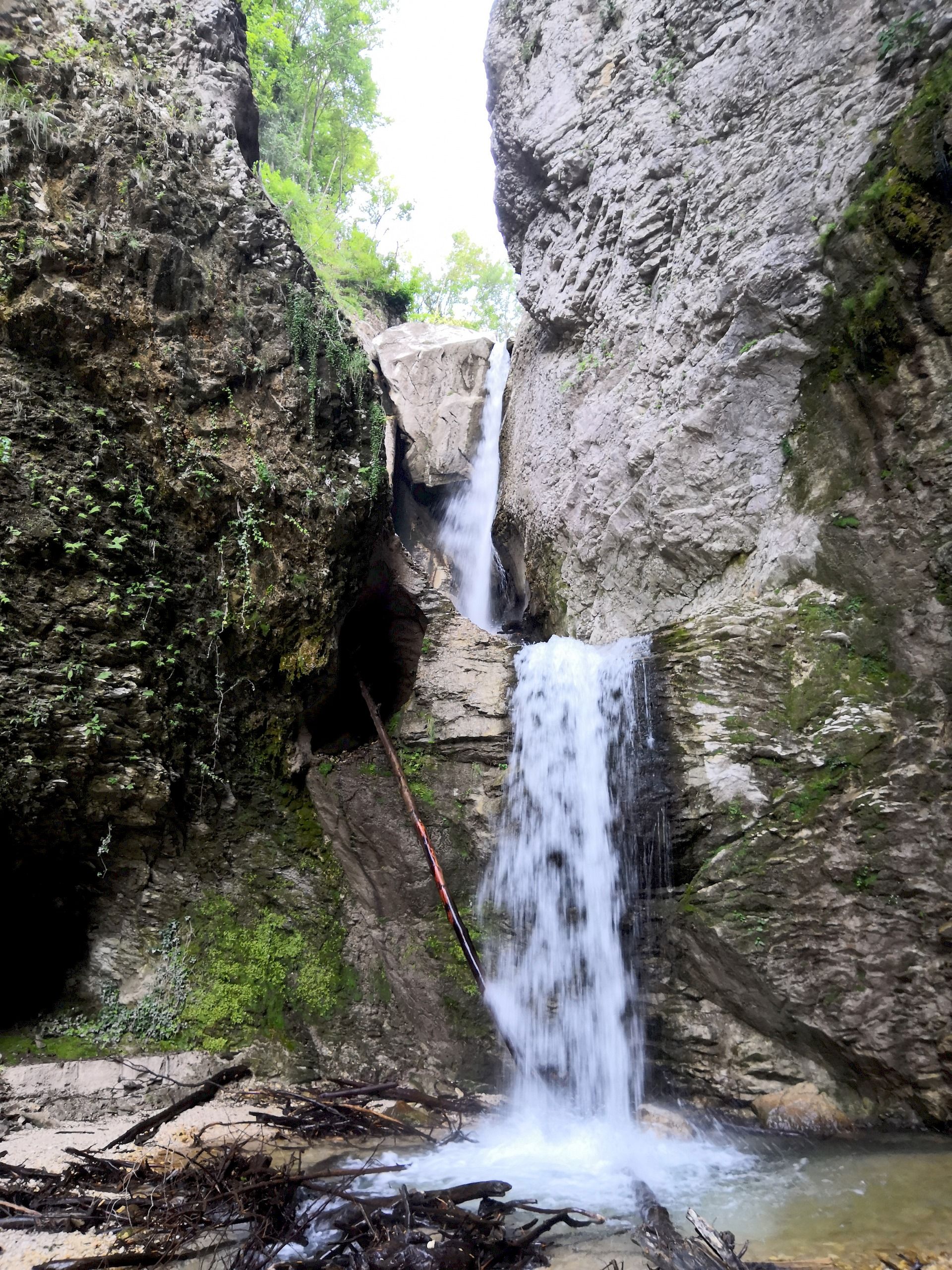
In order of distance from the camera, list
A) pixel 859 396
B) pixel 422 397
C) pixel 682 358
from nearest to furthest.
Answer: pixel 859 396, pixel 682 358, pixel 422 397

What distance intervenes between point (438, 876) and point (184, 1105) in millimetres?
2500

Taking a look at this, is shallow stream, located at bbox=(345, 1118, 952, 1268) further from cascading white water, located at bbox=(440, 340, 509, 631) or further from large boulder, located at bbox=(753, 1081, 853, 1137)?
cascading white water, located at bbox=(440, 340, 509, 631)

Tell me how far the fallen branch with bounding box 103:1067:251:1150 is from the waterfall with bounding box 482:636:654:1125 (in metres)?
2.10

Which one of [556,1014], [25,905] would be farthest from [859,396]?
[25,905]

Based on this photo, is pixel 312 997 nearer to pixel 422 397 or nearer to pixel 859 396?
pixel 859 396

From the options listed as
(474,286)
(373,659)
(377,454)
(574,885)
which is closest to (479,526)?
(373,659)

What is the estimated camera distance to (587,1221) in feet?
11.6

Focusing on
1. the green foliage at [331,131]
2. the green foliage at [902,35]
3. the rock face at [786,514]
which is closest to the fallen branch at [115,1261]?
the rock face at [786,514]

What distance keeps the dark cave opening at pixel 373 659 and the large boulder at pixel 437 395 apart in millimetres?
8020

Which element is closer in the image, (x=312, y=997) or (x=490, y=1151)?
(x=490, y=1151)

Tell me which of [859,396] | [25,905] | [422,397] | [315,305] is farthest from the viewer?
[422,397]

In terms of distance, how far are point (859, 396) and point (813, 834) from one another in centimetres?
389

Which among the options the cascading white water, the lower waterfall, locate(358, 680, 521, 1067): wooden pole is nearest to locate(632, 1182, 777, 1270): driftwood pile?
the lower waterfall

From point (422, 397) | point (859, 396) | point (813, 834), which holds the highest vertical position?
Result: point (422, 397)
